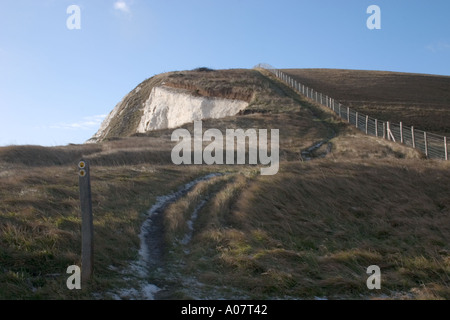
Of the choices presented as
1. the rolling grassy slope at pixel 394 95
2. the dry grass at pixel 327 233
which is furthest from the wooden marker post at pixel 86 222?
the rolling grassy slope at pixel 394 95

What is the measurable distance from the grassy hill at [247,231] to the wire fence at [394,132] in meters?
6.59

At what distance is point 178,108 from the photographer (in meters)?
51.2

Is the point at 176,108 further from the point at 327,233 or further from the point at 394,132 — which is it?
the point at 327,233

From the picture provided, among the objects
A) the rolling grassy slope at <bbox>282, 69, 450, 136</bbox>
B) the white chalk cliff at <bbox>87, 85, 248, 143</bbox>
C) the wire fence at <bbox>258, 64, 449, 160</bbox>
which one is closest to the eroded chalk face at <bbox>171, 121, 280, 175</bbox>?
the wire fence at <bbox>258, 64, 449, 160</bbox>

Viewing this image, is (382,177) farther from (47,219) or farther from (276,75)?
(276,75)

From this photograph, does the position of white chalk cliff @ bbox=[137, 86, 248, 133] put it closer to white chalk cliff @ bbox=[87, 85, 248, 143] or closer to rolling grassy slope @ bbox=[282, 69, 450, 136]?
white chalk cliff @ bbox=[87, 85, 248, 143]

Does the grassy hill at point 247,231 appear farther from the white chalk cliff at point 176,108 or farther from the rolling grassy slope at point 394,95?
the white chalk cliff at point 176,108

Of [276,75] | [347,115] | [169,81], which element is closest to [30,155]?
[347,115]

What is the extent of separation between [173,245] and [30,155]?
16.0m

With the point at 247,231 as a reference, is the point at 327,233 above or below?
below

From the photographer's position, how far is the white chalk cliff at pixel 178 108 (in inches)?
1869

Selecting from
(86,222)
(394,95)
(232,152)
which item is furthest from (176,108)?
(86,222)

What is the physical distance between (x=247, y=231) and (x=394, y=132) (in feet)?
81.0
